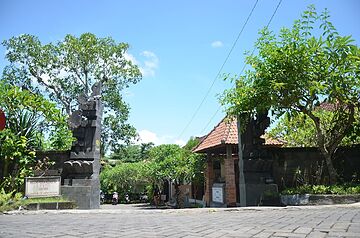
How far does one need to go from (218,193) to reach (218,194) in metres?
0.05

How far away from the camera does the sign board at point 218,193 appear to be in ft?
46.6

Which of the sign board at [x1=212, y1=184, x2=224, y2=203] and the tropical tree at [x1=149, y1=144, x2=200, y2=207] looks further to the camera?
the tropical tree at [x1=149, y1=144, x2=200, y2=207]

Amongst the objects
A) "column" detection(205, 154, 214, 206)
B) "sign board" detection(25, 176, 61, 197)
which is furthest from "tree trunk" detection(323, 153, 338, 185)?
"sign board" detection(25, 176, 61, 197)

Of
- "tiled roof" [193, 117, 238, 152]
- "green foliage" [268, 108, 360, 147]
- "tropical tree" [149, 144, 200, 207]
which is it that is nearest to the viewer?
"green foliage" [268, 108, 360, 147]

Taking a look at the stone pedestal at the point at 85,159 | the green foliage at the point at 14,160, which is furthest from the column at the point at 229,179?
the green foliage at the point at 14,160

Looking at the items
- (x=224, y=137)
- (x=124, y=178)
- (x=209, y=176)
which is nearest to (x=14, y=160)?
(x=224, y=137)

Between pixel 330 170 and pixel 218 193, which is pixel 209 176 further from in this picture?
pixel 330 170

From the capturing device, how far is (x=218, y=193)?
14.7 metres

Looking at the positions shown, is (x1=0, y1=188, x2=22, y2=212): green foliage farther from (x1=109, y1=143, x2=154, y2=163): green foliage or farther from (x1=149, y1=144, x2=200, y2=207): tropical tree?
(x1=109, y1=143, x2=154, y2=163): green foliage

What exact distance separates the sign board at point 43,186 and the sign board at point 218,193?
724 centimetres

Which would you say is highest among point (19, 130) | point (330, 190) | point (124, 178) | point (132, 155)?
point (132, 155)

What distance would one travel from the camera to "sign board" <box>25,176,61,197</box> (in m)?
10.3

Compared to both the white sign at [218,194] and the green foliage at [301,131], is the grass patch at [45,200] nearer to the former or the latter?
the white sign at [218,194]

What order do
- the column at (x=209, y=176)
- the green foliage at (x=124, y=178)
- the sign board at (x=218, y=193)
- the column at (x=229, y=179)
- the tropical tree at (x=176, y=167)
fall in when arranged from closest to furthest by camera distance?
the column at (x=229, y=179), the sign board at (x=218, y=193), the column at (x=209, y=176), the tropical tree at (x=176, y=167), the green foliage at (x=124, y=178)
